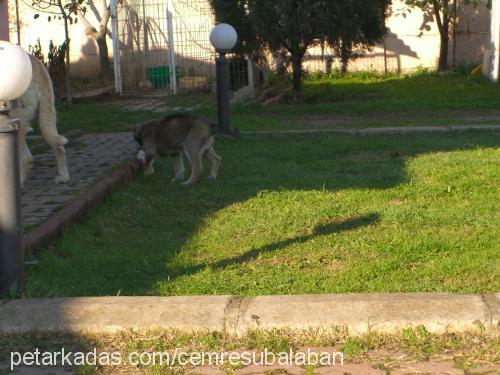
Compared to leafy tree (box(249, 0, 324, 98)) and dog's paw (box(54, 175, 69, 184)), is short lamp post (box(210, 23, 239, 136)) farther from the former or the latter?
leafy tree (box(249, 0, 324, 98))

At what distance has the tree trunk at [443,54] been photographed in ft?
69.6

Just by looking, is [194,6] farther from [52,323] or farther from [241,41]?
[52,323]

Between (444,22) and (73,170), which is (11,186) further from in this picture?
(444,22)

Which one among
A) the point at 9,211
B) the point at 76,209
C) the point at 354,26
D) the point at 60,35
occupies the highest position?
the point at 60,35

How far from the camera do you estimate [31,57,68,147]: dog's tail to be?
322 inches

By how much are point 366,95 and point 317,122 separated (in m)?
3.61

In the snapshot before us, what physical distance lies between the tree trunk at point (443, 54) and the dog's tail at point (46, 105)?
14668 mm

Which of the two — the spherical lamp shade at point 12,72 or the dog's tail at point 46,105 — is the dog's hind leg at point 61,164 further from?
the spherical lamp shade at point 12,72

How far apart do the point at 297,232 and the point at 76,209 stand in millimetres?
1967

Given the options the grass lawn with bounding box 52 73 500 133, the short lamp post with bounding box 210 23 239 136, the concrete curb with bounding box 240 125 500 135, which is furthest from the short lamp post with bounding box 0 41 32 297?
the grass lawn with bounding box 52 73 500 133

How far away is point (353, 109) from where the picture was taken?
15695mm

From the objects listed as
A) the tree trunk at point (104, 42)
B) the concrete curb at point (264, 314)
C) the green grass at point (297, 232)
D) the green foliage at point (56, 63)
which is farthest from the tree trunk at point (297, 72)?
the concrete curb at point (264, 314)

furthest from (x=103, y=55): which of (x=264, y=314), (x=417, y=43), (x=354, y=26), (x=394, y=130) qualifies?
(x=264, y=314)

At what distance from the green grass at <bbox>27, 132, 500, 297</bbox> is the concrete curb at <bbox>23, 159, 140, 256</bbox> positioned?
10cm
